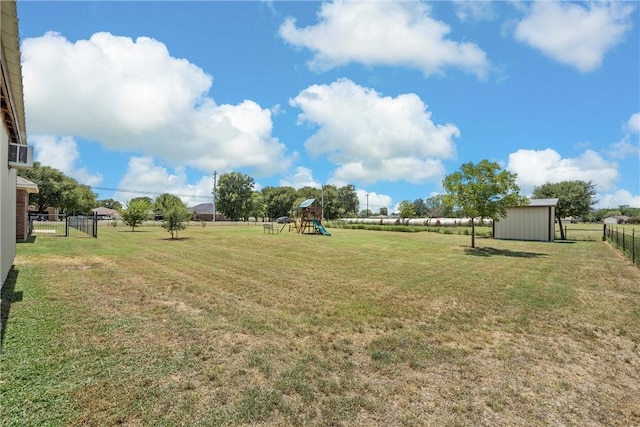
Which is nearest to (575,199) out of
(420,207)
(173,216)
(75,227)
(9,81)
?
(173,216)

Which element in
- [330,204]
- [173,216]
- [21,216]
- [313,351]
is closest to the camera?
[313,351]

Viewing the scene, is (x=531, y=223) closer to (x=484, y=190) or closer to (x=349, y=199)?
(x=484, y=190)

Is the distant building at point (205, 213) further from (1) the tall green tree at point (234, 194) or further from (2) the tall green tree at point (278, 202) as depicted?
(1) the tall green tree at point (234, 194)

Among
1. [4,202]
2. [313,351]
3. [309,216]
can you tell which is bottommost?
[313,351]

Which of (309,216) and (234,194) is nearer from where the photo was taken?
(309,216)

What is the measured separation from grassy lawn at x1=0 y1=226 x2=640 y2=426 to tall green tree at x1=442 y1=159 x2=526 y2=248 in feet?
30.5

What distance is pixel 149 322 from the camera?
17.6 feet

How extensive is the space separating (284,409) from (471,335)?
135 inches

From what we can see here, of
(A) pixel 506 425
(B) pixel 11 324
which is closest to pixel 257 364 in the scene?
(A) pixel 506 425

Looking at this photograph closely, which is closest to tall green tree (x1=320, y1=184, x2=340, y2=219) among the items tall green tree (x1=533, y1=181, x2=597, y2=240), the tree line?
the tree line

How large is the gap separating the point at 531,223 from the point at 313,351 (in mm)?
26173

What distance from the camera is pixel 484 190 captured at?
711 inches

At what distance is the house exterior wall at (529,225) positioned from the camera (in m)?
24.4

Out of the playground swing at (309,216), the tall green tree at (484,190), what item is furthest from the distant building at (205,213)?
the tall green tree at (484,190)
